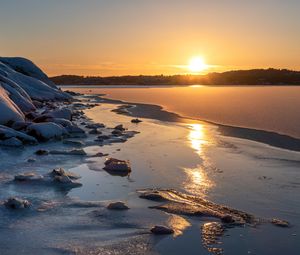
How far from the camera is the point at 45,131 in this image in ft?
52.1

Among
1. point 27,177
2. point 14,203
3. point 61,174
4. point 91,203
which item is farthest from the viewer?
point 61,174

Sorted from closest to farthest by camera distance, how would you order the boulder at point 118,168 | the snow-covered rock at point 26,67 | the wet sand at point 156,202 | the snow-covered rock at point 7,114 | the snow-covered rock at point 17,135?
1. the wet sand at point 156,202
2. the boulder at point 118,168
3. the snow-covered rock at point 17,135
4. the snow-covered rock at point 7,114
5. the snow-covered rock at point 26,67

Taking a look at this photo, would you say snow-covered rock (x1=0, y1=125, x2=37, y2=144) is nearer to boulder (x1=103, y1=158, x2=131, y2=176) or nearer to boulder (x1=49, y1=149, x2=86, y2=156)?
boulder (x1=49, y1=149, x2=86, y2=156)

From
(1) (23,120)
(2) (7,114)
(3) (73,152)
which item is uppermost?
(2) (7,114)

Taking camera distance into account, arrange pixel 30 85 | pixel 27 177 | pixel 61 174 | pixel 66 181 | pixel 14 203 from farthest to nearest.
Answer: pixel 30 85 → pixel 61 174 → pixel 27 177 → pixel 66 181 → pixel 14 203

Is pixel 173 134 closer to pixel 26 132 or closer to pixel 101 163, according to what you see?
pixel 26 132

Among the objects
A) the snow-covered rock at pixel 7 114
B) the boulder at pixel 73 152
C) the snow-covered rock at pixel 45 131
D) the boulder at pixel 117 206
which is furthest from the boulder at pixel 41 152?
the boulder at pixel 117 206

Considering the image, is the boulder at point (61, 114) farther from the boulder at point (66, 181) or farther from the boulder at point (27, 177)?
the boulder at point (66, 181)

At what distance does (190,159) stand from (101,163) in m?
2.57

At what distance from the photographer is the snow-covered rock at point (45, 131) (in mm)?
15609

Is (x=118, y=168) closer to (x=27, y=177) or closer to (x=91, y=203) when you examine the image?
(x=27, y=177)

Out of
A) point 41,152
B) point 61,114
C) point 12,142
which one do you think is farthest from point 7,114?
point 41,152

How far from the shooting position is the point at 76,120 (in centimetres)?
2373

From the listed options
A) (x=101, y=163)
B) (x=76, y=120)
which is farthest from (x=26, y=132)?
(x=76, y=120)
